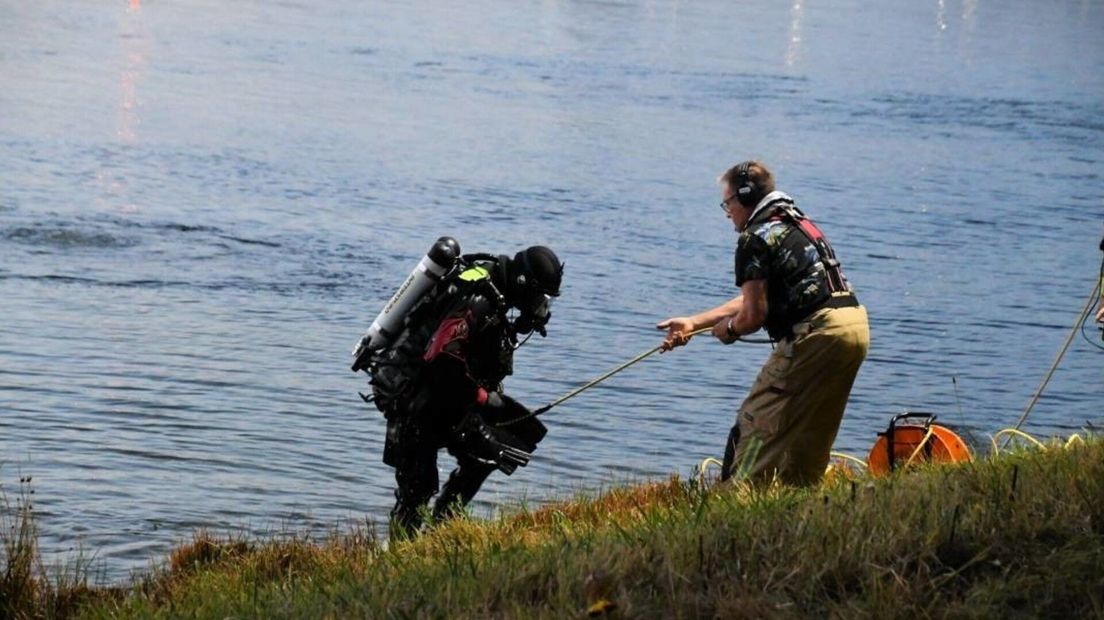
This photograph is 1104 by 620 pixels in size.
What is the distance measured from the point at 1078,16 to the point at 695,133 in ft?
240

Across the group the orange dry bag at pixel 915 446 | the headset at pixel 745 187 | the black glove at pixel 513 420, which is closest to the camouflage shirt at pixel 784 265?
the headset at pixel 745 187

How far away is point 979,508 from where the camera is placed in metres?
5.73

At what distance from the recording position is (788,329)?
8.20 meters

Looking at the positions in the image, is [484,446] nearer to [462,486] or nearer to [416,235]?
[462,486]

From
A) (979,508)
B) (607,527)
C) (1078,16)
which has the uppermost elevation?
(979,508)

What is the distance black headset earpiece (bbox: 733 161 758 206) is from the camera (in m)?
8.30

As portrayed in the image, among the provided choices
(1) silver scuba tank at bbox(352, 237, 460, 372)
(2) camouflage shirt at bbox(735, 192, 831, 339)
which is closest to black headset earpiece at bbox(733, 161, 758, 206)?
(2) camouflage shirt at bbox(735, 192, 831, 339)

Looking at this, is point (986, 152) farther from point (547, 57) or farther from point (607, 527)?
point (607, 527)

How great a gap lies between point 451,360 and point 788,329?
156 centimetres

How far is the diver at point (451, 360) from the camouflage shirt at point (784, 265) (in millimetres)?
874

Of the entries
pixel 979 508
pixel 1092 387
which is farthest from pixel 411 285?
pixel 1092 387

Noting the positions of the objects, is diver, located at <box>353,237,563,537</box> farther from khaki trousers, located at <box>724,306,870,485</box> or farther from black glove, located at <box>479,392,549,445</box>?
khaki trousers, located at <box>724,306,870,485</box>

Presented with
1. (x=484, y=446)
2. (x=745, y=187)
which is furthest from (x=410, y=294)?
(x=745, y=187)

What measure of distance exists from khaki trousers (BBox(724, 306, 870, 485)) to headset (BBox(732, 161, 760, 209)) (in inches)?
24.8
